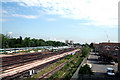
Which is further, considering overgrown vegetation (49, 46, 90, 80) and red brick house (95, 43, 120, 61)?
red brick house (95, 43, 120, 61)

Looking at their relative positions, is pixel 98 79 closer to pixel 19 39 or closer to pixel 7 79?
pixel 7 79

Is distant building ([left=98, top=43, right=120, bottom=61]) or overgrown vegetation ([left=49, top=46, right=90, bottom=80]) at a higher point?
distant building ([left=98, top=43, right=120, bottom=61])

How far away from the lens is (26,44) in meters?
70.5

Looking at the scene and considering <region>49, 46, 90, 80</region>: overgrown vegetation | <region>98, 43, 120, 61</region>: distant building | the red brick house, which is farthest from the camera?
<region>98, 43, 120, 61</region>: distant building

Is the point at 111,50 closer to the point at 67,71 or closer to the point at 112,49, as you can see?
the point at 112,49

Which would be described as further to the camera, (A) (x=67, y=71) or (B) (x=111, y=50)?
(B) (x=111, y=50)

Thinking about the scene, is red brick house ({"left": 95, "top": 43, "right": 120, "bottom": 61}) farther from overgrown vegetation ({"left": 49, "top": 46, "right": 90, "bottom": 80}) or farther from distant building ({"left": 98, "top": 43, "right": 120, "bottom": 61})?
overgrown vegetation ({"left": 49, "top": 46, "right": 90, "bottom": 80})

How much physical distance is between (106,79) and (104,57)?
17.0 meters

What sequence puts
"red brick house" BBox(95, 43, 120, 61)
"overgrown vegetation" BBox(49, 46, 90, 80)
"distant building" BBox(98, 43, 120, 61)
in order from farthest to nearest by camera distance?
"distant building" BBox(98, 43, 120, 61), "red brick house" BBox(95, 43, 120, 61), "overgrown vegetation" BBox(49, 46, 90, 80)

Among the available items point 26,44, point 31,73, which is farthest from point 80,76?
point 26,44

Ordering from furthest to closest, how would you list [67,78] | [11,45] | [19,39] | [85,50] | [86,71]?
[19,39], [11,45], [85,50], [67,78], [86,71]

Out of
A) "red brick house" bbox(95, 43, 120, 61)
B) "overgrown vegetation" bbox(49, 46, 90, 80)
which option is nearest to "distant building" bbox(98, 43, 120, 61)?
"red brick house" bbox(95, 43, 120, 61)

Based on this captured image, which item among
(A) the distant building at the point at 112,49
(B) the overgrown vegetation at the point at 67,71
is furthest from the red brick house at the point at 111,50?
(B) the overgrown vegetation at the point at 67,71

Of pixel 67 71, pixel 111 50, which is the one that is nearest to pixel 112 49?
pixel 111 50
